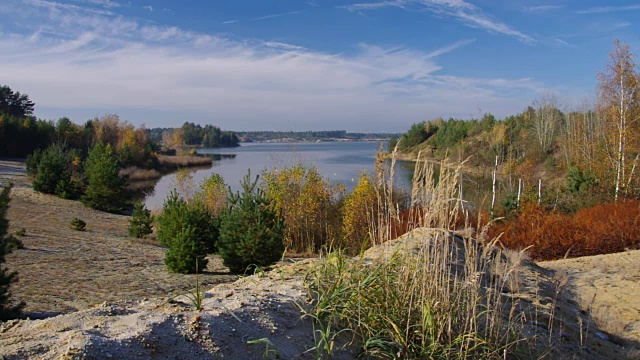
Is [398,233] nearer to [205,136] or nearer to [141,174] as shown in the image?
[141,174]

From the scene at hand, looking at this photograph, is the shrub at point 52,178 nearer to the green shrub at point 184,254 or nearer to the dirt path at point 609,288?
the green shrub at point 184,254

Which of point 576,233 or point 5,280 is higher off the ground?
point 5,280

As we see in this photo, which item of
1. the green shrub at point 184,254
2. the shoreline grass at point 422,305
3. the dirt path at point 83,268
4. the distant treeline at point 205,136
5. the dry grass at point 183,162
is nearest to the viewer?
the shoreline grass at point 422,305

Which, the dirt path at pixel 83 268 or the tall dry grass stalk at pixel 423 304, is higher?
the tall dry grass stalk at pixel 423 304

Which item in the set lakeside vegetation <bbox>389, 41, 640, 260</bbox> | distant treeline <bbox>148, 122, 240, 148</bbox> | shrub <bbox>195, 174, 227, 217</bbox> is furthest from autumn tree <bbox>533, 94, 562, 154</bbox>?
distant treeline <bbox>148, 122, 240, 148</bbox>

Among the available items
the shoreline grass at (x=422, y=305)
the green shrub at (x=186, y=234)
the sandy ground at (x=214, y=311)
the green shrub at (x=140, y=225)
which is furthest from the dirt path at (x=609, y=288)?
the green shrub at (x=140, y=225)

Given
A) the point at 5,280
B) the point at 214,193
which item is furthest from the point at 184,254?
→ the point at 214,193

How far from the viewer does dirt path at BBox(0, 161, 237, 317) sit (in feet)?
28.3

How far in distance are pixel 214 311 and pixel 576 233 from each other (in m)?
12.0

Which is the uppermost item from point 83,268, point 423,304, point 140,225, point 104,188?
point 423,304

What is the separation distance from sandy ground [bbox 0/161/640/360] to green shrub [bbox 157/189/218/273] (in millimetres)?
330

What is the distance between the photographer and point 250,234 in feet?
33.6

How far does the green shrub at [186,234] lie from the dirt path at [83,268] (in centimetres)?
32

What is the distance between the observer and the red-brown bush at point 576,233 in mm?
13133
